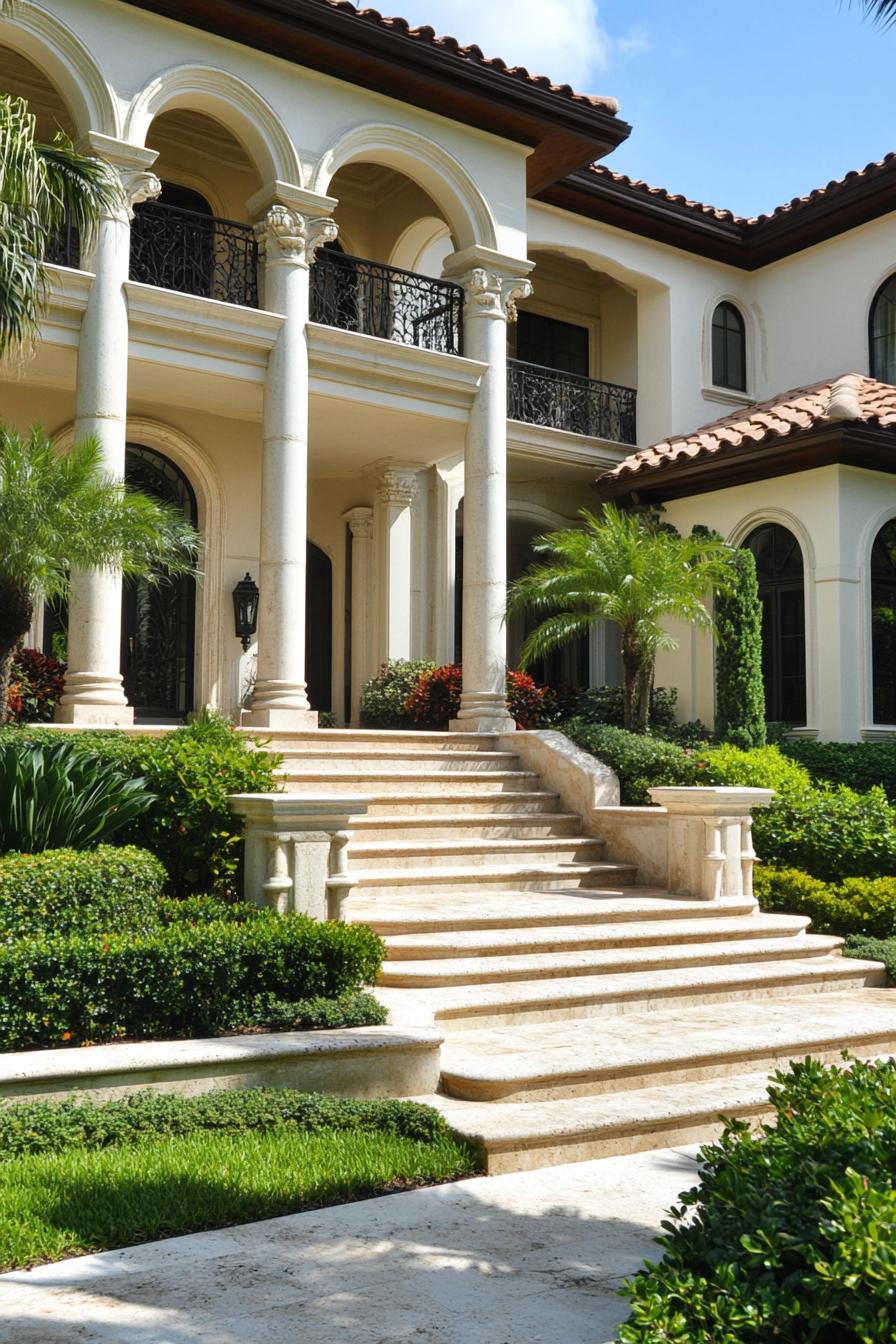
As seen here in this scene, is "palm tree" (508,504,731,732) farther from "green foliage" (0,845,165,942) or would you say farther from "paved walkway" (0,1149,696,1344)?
"paved walkway" (0,1149,696,1344)

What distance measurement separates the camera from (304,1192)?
16.7 feet

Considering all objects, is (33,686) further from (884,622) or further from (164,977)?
(884,622)

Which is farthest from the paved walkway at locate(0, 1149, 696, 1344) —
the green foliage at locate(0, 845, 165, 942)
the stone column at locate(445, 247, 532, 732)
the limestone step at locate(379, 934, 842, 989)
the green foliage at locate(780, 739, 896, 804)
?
the green foliage at locate(780, 739, 896, 804)

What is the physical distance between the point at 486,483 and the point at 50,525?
6.84 metres

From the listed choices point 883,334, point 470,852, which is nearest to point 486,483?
point 470,852

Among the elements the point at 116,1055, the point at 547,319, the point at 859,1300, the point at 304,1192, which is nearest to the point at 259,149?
the point at 547,319

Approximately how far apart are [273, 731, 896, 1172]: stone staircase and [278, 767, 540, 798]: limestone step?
0.02 metres

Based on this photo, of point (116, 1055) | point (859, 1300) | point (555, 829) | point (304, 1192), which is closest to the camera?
point (859, 1300)

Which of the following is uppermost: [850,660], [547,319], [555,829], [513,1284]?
[547,319]

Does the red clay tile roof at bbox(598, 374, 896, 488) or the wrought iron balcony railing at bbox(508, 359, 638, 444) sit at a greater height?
the wrought iron balcony railing at bbox(508, 359, 638, 444)

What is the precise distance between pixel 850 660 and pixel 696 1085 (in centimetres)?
1025

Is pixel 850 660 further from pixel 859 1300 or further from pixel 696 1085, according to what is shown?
pixel 859 1300

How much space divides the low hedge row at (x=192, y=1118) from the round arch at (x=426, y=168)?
441 inches

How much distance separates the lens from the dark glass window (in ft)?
66.7
